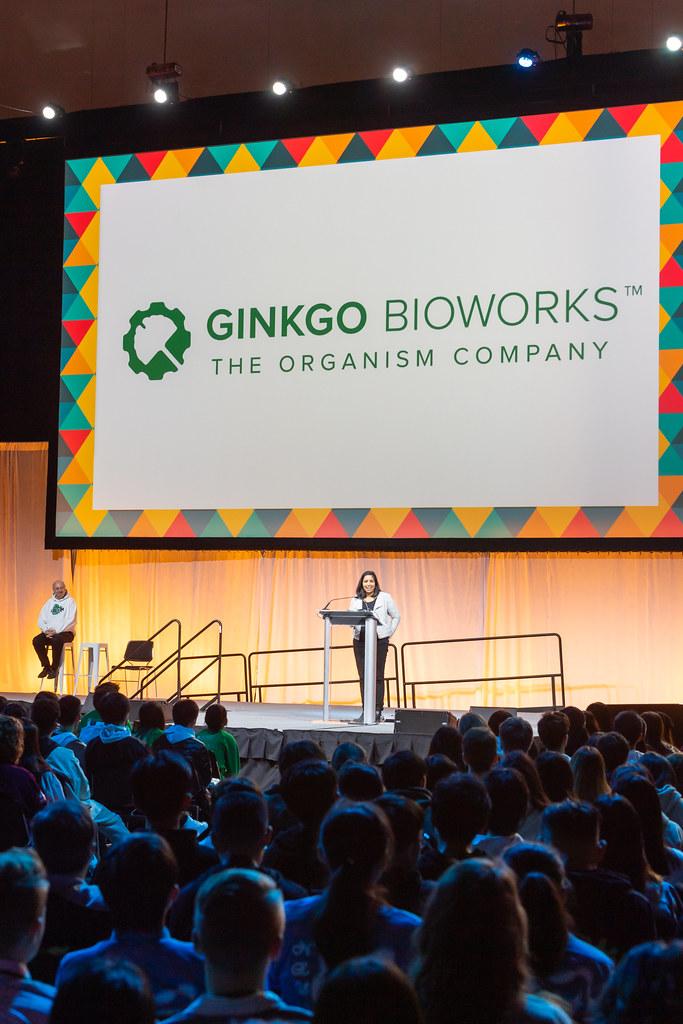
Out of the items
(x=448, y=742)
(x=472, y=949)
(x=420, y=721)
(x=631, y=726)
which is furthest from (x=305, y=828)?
(x=420, y=721)

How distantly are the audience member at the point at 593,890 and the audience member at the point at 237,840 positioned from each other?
1.93ft

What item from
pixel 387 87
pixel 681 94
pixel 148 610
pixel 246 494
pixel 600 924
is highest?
pixel 387 87

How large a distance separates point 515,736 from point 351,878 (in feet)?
8.02

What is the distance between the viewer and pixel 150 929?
2018 mm

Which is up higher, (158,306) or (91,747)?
(158,306)

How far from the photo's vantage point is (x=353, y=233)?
995 cm

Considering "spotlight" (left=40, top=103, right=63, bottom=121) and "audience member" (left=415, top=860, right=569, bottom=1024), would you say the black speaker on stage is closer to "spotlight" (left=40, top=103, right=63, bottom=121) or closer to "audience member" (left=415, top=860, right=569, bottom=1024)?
"audience member" (left=415, top=860, right=569, bottom=1024)

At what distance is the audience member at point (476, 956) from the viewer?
4.45 ft

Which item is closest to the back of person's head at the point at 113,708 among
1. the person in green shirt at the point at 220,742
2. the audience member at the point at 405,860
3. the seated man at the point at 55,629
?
the person in green shirt at the point at 220,742

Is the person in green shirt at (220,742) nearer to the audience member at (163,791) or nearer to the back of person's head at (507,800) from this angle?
the audience member at (163,791)

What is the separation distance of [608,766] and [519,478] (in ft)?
17.4

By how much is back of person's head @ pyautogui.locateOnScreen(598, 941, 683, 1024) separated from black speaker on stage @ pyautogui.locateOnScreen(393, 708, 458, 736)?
6.06 m

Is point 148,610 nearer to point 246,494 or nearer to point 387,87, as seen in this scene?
point 246,494

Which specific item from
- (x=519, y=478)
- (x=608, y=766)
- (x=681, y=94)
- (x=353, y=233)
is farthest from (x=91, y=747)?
(x=681, y=94)
